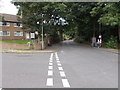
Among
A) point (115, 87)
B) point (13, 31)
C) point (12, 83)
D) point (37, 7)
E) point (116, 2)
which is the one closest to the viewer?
point (115, 87)

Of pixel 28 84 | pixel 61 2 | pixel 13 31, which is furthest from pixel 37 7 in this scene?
pixel 28 84

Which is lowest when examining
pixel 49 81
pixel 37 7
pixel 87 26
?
pixel 49 81

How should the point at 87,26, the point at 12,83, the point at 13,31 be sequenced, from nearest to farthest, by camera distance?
the point at 12,83 → the point at 87,26 → the point at 13,31

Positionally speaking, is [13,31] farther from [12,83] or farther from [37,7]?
[12,83]

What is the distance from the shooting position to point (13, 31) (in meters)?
48.2

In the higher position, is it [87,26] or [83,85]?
[87,26]

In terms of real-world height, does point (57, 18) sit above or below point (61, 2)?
below

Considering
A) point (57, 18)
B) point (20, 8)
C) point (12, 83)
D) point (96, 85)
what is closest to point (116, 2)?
point (96, 85)

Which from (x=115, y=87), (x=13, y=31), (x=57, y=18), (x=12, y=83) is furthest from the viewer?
(x=13, y=31)

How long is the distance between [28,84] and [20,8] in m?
26.7

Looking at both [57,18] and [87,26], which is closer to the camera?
[57,18]

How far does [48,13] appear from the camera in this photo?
2984cm

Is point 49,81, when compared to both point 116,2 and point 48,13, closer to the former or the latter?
point 116,2

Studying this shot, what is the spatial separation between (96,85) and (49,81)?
1.75 meters
